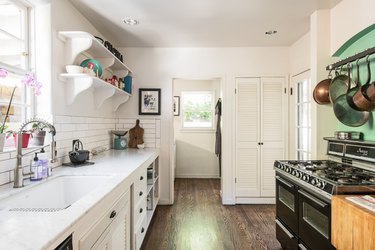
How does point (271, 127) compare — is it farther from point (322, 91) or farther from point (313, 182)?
point (313, 182)

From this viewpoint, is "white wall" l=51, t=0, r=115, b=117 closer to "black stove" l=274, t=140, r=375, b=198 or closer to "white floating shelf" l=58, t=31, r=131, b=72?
"white floating shelf" l=58, t=31, r=131, b=72

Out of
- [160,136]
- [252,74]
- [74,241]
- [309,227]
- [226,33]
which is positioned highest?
[226,33]

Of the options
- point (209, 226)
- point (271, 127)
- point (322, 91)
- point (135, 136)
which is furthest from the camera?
point (271, 127)

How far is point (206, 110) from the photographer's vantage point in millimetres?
5273

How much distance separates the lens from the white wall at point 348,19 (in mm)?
1936

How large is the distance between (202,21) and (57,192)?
2200mm

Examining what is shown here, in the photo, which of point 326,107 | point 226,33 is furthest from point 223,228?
point 226,33

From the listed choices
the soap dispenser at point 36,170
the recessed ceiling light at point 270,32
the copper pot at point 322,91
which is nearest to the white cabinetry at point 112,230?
the soap dispenser at point 36,170

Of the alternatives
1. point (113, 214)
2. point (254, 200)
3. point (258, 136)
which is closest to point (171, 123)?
point (258, 136)

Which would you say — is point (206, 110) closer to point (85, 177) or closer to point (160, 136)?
point (160, 136)

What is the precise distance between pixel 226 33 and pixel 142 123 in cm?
173

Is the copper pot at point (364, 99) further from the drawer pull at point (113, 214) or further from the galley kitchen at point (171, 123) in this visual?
the drawer pull at point (113, 214)

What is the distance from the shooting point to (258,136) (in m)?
3.56

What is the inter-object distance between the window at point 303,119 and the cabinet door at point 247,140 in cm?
56
